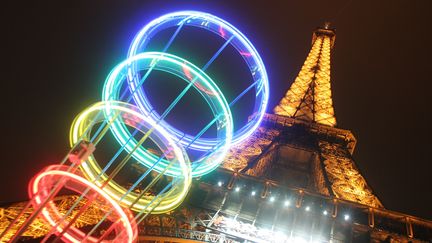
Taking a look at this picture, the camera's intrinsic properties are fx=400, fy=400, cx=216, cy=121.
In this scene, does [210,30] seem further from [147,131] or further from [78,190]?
[78,190]

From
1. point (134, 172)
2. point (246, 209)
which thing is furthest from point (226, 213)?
point (134, 172)

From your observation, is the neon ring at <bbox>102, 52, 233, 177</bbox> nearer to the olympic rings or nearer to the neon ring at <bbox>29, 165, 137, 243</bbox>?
the olympic rings

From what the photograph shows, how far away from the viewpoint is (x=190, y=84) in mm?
7957

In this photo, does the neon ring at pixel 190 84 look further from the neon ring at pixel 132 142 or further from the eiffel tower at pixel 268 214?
the eiffel tower at pixel 268 214

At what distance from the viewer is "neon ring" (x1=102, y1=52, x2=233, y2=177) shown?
7.95 meters

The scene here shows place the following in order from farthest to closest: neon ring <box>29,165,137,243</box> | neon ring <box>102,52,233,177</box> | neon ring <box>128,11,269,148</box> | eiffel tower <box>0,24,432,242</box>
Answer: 1. eiffel tower <box>0,24,432,242</box>
2. neon ring <box>128,11,269,148</box>
3. neon ring <box>102,52,233,177</box>
4. neon ring <box>29,165,137,243</box>

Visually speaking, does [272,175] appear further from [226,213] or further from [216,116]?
[216,116]

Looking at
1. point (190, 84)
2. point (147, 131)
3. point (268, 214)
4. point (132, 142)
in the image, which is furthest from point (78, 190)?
point (268, 214)

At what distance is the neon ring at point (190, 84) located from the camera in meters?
7.95

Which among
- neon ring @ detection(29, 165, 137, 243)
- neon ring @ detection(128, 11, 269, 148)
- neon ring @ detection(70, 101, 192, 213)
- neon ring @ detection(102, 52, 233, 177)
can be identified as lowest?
neon ring @ detection(29, 165, 137, 243)

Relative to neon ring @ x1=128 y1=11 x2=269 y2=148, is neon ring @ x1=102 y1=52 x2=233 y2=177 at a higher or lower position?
lower

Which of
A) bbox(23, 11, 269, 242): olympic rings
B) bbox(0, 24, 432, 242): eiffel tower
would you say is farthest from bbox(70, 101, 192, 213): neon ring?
bbox(0, 24, 432, 242): eiffel tower

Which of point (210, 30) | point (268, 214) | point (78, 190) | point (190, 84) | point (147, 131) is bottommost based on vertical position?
point (78, 190)

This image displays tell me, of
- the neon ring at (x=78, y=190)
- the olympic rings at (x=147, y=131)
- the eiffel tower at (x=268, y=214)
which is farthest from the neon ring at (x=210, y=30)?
the eiffel tower at (x=268, y=214)
